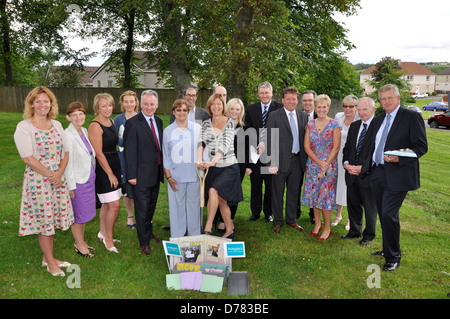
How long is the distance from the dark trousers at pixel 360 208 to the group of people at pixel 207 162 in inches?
0.6

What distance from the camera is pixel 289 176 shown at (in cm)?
582

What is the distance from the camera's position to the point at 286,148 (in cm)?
568

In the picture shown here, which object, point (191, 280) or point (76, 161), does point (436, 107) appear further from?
point (76, 161)

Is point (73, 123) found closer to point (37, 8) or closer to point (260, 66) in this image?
point (260, 66)

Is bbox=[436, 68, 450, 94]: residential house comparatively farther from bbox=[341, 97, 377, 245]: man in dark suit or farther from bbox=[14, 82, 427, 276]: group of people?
bbox=[14, 82, 427, 276]: group of people

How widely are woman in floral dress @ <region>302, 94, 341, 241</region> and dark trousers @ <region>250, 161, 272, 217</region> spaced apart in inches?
34.8

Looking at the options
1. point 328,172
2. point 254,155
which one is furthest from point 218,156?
point 328,172

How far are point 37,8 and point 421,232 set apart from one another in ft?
75.0

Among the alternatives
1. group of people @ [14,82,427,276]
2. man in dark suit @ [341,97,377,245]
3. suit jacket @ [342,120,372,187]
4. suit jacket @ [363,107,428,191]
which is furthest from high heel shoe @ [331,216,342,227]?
suit jacket @ [363,107,428,191]

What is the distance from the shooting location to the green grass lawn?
4016mm

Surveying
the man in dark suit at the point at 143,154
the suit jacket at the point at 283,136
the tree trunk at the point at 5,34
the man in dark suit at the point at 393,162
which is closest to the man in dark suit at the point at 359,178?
the man in dark suit at the point at 393,162

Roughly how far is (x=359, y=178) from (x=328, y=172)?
47 centimetres

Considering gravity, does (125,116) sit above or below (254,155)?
above

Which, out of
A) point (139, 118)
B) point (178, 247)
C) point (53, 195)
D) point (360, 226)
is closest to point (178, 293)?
point (178, 247)
